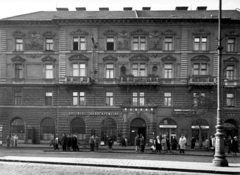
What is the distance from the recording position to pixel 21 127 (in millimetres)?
46156


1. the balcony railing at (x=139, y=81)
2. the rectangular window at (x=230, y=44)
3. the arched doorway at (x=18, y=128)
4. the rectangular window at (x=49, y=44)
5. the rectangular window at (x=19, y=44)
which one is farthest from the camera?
the rectangular window at (x=19, y=44)

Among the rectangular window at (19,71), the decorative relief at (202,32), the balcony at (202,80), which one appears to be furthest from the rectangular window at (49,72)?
the decorative relief at (202,32)

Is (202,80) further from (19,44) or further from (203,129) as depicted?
(19,44)

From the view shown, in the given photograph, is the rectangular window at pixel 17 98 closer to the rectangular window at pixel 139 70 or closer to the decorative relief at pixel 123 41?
the decorative relief at pixel 123 41

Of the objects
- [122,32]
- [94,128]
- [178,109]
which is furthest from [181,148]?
[122,32]

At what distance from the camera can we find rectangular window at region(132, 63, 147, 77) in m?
45.2

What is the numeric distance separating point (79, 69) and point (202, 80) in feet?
53.2

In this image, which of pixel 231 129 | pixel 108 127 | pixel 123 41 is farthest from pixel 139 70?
pixel 231 129

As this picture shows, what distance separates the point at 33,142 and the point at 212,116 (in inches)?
929

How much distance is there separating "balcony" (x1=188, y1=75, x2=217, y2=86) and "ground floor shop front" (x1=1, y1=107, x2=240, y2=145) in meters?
4.55

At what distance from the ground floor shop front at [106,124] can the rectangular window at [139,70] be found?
461 cm

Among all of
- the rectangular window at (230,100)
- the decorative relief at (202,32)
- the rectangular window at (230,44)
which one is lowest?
the rectangular window at (230,100)

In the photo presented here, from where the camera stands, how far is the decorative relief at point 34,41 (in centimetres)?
4631

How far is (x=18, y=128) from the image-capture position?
46.1m
